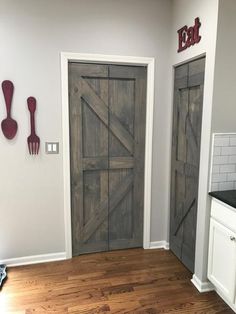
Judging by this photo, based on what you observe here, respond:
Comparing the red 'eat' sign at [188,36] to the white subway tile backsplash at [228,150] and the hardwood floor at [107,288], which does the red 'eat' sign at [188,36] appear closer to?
the white subway tile backsplash at [228,150]

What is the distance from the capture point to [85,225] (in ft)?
9.27

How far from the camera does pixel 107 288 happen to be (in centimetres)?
229

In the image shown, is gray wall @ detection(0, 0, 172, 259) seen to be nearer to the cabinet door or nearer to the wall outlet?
the wall outlet

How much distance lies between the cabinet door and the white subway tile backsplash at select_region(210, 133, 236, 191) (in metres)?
0.32

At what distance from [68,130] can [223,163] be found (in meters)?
1.50

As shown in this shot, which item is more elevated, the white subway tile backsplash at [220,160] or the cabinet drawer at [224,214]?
the white subway tile backsplash at [220,160]

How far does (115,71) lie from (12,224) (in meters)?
1.90

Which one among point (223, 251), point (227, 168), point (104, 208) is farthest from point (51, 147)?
point (223, 251)

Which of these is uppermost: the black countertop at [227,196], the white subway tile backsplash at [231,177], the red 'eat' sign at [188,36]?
the red 'eat' sign at [188,36]

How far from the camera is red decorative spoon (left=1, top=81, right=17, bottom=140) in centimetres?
236

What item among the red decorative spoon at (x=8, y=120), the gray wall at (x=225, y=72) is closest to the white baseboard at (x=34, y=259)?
the red decorative spoon at (x=8, y=120)

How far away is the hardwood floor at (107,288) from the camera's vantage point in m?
2.05

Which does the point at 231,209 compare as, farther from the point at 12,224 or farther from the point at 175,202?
the point at 12,224

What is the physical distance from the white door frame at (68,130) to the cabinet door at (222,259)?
0.90m
